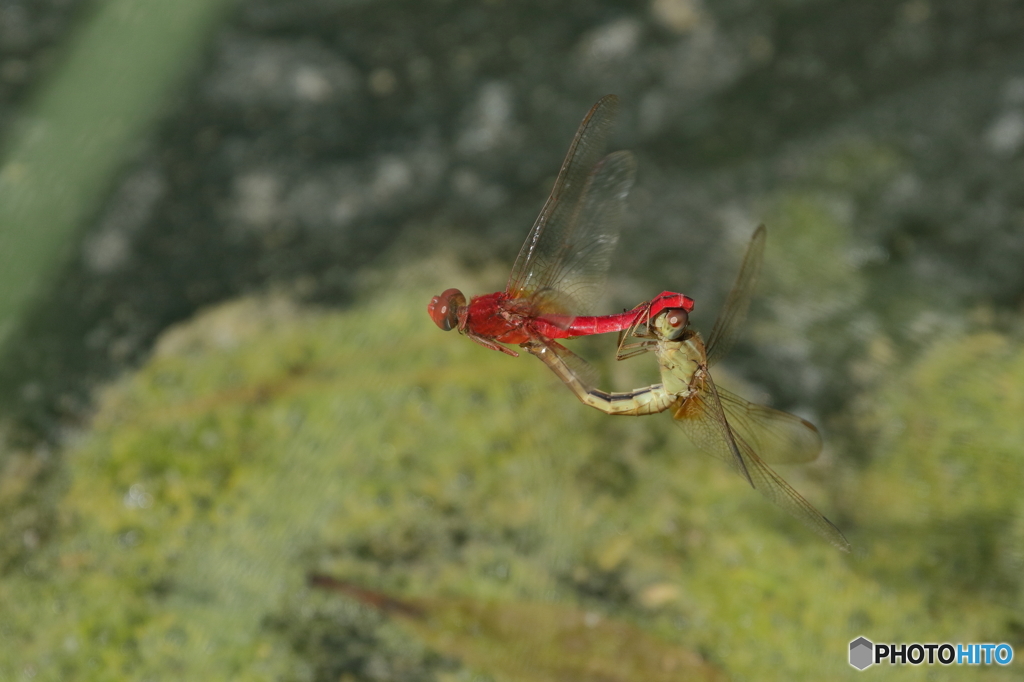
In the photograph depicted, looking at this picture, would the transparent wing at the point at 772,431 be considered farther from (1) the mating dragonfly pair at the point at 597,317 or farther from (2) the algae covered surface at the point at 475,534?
(2) the algae covered surface at the point at 475,534

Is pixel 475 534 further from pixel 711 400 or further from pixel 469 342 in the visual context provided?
pixel 711 400

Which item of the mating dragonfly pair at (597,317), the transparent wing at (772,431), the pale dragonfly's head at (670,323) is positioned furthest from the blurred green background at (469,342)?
the pale dragonfly's head at (670,323)

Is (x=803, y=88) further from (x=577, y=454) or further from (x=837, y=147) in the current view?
(x=577, y=454)

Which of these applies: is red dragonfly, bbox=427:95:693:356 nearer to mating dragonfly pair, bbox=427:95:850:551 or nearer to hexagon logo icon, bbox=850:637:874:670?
mating dragonfly pair, bbox=427:95:850:551

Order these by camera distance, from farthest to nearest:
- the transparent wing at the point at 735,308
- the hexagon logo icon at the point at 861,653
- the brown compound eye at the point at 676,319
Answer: the hexagon logo icon at the point at 861,653 → the transparent wing at the point at 735,308 → the brown compound eye at the point at 676,319

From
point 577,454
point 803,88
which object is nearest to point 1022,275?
point 803,88

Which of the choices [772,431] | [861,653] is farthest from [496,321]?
[861,653]

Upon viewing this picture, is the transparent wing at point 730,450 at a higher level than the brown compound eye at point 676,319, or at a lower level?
lower
